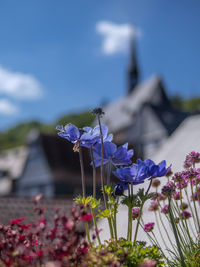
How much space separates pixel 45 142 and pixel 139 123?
353 inches

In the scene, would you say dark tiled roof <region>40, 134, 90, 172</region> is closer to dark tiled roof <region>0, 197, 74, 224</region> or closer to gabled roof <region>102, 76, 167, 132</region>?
gabled roof <region>102, 76, 167, 132</region>

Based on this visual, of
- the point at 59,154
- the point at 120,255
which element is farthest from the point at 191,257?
the point at 59,154

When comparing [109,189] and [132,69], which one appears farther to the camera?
[132,69]

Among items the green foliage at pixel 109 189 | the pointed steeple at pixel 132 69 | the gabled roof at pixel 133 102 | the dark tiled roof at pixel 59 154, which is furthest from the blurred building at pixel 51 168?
the pointed steeple at pixel 132 69

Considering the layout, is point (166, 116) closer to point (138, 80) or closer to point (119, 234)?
point (138, 80)

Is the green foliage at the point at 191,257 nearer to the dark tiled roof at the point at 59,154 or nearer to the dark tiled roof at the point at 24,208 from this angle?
the dark tiled roof at the point at 24,208

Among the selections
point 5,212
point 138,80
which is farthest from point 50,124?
point 5,212

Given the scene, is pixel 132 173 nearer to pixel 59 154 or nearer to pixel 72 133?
pixel 72 133

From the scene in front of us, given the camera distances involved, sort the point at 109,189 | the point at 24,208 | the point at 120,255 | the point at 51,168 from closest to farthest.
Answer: the point at 120,255 < the point at 109,189 < the point at 24,208 < the point at 51,168

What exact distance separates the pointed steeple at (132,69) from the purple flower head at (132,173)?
4154 centimetres

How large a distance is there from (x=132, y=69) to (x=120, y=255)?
47346 millimetres

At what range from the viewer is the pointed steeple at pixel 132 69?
1737 inches

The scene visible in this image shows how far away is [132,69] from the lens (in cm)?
4731

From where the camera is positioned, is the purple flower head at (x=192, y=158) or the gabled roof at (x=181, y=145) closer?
the purple flower head at (x=192, y=158)
